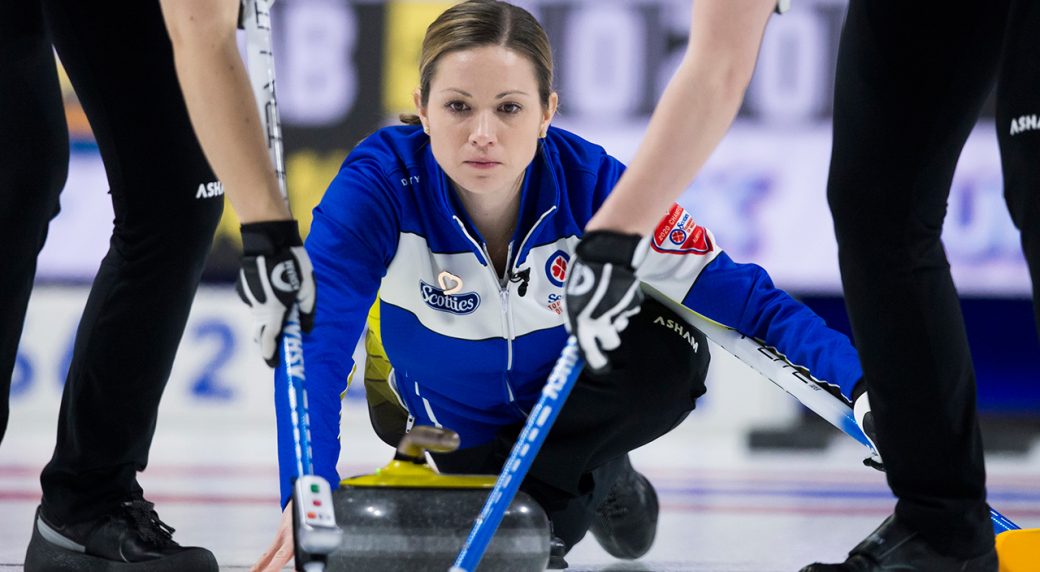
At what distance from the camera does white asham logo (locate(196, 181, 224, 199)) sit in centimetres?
208

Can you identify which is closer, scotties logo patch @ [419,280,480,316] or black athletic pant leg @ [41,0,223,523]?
black athletic pant leg @ [41,0,223,523]

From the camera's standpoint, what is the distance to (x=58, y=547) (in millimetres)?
2080

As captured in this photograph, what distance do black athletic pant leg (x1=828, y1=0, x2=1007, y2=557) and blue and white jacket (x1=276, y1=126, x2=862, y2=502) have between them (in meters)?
0.26

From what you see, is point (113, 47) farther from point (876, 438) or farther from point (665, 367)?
point (876, 438)

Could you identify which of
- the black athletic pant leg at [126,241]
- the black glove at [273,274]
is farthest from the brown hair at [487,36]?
the black glove at [273,274]

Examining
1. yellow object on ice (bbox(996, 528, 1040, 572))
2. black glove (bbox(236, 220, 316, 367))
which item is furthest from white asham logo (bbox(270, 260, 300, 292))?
yellow object on ice (bbox(996, 528, 1040, 572))

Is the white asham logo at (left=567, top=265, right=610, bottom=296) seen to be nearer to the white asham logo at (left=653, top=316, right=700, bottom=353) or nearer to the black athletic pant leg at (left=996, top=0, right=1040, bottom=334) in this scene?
the black athletic pant leg at (left=996, top=0, right=1040, bottom=334)

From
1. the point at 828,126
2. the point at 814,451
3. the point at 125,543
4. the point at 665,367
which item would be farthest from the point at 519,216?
the point at 828,126

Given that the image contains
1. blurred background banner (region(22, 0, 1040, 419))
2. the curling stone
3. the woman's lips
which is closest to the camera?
the curling stone

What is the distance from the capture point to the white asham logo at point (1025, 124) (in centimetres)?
160

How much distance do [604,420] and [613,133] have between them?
2935 mm

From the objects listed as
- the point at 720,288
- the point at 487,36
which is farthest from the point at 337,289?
the point at 720,288

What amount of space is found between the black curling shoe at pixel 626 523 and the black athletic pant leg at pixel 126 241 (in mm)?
929

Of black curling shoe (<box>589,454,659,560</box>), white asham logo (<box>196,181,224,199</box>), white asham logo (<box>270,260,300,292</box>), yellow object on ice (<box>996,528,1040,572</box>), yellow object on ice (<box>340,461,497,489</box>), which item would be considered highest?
white asham logo (<box>196,181,224,199</box>)
